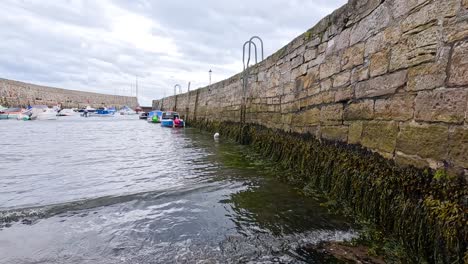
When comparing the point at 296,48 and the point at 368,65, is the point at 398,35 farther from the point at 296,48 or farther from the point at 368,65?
the point at 296,48

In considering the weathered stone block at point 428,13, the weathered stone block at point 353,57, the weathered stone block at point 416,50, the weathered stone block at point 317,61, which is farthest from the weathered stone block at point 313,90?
the weathered stone block at point 428,13

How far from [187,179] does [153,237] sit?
2.53 metres

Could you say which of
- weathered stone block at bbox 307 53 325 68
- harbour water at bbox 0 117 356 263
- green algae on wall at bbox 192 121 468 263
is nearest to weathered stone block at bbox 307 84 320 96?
weathered stone block at bbox 307 53 325 68

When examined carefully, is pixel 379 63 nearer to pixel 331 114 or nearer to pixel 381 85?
pixel 381 85

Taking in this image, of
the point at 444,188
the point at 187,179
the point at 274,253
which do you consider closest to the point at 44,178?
the point at 187,179

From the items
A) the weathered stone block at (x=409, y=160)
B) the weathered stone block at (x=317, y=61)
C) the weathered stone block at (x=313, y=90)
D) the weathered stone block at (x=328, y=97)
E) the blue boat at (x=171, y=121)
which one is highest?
the weathered stone block at (x=317, y=61)

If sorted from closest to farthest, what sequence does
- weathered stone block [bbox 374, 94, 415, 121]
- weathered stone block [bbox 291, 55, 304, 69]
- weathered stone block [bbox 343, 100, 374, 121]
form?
weathered stone block [bbox 374, 94, 415, 121]
weathered stone block [bbox 343, 100, 374, 121]
weathered stone block [bbox 291, 55, 304, 69]

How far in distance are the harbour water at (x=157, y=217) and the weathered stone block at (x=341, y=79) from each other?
1945mm

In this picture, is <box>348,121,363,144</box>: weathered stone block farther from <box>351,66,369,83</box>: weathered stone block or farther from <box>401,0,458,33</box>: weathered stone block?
<box>401,0,458,33</box>: weathered stone block

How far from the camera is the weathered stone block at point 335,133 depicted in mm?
4459

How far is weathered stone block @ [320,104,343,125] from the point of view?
4.63m

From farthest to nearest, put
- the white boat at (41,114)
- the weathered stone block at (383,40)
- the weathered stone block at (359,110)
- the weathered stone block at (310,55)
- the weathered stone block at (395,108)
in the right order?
the white boat at (41,114)
the weathered stone block at (310,55)
the weathered stone block at (359,110)
the weathered stone block at (383,40)
the weathered stone block at (395,108)

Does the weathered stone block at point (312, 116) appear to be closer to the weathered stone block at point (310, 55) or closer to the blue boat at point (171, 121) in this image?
the weathered stone block at point (310, 55)

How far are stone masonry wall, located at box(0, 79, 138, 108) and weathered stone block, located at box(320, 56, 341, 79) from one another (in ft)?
159
